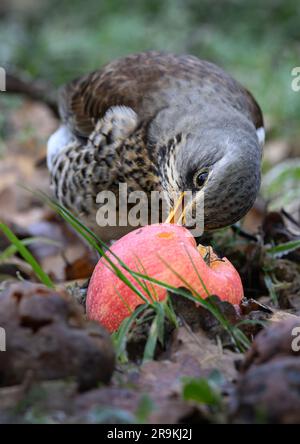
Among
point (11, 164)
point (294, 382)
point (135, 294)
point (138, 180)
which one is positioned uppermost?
point (294, 382)

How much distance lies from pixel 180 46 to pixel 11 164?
4472 mm

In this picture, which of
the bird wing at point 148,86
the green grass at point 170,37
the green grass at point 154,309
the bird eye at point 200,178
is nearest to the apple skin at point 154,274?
the green grass at point 154,309

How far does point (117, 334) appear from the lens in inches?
118

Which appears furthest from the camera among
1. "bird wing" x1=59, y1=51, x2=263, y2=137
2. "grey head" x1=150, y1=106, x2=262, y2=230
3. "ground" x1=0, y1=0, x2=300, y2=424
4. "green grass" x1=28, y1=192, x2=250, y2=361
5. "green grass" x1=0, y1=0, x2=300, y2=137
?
"green grass" x1=0, y1=0, x2=300, y2=137

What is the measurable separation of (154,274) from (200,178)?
1.15 metres

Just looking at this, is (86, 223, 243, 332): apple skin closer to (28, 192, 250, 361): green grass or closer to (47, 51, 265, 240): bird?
(28, 192, 250, 361): green grass

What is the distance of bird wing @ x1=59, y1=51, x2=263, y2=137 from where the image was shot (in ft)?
16.5

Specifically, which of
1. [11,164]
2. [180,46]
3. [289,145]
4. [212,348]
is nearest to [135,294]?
[212,348]

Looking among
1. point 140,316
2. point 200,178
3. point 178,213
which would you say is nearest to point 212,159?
point 200,178

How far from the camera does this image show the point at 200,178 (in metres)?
4.16

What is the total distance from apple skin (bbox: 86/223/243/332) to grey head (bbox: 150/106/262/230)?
782 mm

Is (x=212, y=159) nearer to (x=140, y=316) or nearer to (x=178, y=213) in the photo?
(x=178, y=213)

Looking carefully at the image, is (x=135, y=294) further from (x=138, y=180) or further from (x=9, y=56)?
(x=9, y=56)

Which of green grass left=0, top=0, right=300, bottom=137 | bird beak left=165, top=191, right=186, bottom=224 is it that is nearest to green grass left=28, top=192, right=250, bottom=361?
bird beak left=165, top=191, right=186, bottom=224
